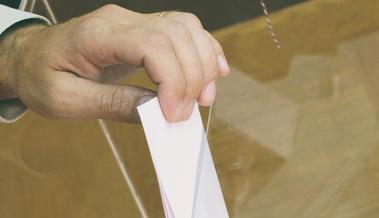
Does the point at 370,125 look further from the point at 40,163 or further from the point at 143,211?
the point at 40,163

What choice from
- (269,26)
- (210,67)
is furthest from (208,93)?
(269,26)

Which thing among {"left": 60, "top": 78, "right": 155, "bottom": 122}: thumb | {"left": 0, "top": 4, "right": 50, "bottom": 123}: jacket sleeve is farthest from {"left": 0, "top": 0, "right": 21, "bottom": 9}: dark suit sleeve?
{"left": 60, "top": 78, "right": 155, "bottom": 122}: thumb

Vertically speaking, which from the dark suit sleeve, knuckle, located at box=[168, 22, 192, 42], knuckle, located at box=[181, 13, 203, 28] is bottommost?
the dark suit sleeve

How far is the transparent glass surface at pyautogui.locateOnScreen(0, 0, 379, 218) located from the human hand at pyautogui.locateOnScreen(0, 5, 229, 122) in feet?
0.44

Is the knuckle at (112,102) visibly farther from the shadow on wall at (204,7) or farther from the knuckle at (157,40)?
the shadow on wall at (204,7)

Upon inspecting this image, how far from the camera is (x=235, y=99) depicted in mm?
789

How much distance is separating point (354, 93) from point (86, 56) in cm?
39

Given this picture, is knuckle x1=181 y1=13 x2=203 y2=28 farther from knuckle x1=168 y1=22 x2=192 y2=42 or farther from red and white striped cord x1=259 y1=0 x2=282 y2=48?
red and white striped cord x1=259 y1=0 x2=282 y2=48

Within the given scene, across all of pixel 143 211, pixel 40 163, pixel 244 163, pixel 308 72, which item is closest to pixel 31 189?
pixel 40 163

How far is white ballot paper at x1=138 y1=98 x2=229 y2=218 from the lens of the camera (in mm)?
426

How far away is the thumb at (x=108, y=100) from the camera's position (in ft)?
1.58

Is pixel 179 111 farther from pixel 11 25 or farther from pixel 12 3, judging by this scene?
Result: pixel 12 3

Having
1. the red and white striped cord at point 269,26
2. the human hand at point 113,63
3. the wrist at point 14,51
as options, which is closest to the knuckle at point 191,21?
the human hand at point 113,63

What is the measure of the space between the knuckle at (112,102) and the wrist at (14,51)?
0.11 meters
